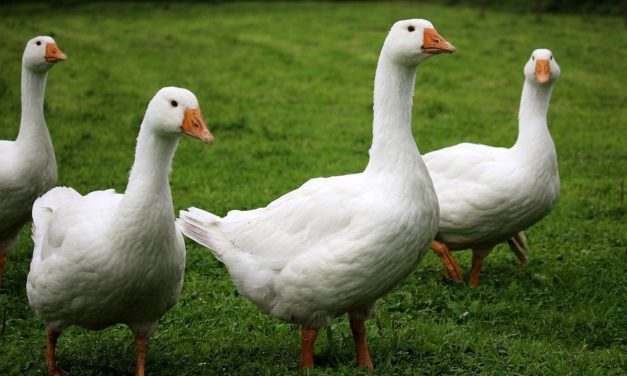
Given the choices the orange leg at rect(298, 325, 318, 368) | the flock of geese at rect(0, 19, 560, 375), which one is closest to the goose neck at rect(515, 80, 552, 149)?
the flock of geese at rect(0, 19, 560, 375)

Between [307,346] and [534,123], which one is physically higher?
[534,123]

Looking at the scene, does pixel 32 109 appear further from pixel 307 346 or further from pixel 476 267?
pixel 476 267

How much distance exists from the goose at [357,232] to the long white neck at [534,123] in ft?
7.16

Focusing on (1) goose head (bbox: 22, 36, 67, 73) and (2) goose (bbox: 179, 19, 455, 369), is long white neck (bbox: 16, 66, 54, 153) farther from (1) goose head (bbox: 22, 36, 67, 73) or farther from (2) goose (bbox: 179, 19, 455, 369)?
(2) goose (bbox: 179, 19, 455, 369)

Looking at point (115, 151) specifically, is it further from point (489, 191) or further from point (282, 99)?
point (489, 191)

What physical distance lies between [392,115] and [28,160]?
3.20 meters

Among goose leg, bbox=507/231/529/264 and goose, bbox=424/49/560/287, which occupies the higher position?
goose, bbox=424/49/560/287

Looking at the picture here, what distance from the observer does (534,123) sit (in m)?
7.27

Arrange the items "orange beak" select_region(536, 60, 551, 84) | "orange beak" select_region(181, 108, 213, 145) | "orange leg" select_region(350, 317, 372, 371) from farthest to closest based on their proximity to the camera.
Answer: "orange beak" select_region(536, 60, 551, 84), "orange leg" select_region(350, 317, 372, 371), "orange beak" select_region(181, 108, 213, 145)

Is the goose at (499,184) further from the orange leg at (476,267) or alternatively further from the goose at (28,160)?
the goose at (28,160)

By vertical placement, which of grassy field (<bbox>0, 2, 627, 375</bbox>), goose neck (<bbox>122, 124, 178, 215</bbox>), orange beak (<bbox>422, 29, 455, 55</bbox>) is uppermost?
orange beak (<bbox>422, 29, 455, 55</bbox>)

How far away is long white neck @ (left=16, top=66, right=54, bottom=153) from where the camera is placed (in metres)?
6.89

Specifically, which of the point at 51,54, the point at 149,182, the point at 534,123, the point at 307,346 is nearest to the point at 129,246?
the point at 149,182

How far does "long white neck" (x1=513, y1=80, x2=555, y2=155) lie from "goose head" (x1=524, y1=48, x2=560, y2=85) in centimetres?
9
